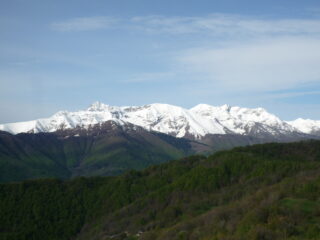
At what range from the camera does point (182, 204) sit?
159 metres

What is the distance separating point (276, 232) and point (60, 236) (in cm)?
11733

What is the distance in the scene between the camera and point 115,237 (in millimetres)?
142375

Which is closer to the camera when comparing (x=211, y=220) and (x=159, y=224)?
(x=211, y=220)

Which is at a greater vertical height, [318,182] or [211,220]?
[318,182]

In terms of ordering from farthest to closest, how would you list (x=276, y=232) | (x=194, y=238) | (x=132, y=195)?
1. (x=132, y=195)
2. (x=194, y=238)
3. (x=276, y=232)

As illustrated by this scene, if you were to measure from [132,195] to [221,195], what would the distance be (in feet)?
163

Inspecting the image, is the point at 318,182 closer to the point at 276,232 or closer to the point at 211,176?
the point at 276,232

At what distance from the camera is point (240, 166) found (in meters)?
184

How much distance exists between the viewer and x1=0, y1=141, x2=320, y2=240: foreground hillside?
10412 cm

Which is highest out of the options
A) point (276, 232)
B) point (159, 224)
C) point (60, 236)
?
point (276, 232)

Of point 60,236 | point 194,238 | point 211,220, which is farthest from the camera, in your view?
point 60,236

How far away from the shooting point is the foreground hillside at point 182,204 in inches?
4099

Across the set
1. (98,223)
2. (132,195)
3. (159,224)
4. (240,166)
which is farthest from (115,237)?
(240,166)

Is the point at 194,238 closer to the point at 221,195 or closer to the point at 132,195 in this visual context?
the point at 221,195
